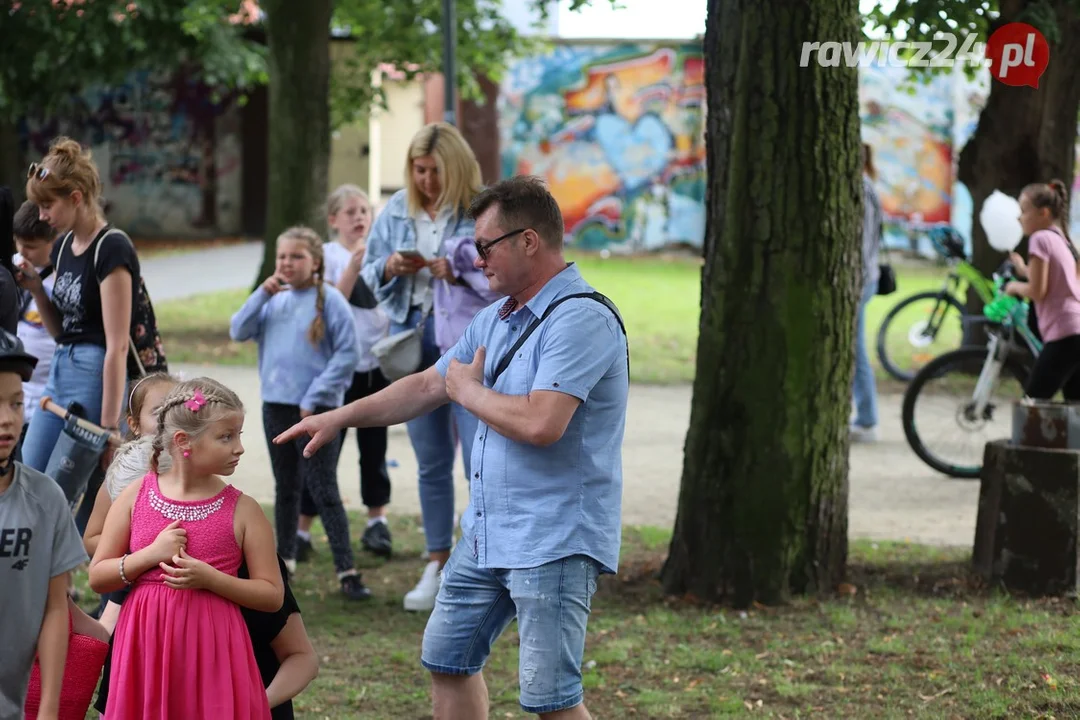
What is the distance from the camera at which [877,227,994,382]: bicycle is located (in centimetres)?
1080

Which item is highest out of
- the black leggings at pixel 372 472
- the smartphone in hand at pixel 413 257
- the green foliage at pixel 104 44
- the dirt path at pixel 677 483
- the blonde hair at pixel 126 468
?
the green foliage at pixel 104 44

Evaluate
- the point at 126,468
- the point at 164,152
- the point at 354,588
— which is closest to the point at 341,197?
the point at 354,588

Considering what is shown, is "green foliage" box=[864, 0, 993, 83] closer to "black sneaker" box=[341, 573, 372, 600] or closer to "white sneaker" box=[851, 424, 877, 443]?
"white sneaker" box=[851, 424, 877, 443]

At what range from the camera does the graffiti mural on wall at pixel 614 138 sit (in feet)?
100

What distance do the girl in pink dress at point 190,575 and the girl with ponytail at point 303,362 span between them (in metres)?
2.79

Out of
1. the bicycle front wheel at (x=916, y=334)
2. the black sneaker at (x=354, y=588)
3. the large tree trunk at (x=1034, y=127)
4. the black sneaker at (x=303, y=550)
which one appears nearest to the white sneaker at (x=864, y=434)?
the bicycle front wheel at (x=916, y=334)

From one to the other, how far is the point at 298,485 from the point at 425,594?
789mm

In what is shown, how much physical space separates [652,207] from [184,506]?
27601 millimetres

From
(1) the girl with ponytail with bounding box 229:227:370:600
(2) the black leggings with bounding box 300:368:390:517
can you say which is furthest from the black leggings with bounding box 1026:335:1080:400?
(1) the girl with ponytail with bounding box 229:227:370:600

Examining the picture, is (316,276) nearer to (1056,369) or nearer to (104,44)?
(1056,369)

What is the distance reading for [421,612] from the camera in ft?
20.3

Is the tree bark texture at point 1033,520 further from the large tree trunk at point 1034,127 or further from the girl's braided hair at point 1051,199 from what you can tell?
the large tree trunk at point 1034,127

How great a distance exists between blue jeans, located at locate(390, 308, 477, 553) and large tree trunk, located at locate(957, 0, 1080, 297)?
7.72 m

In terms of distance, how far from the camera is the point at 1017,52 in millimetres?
9523
